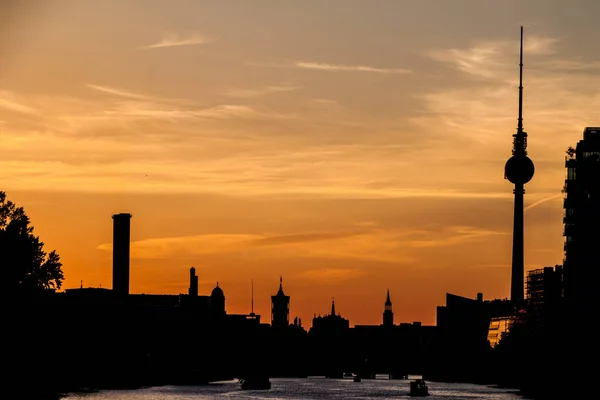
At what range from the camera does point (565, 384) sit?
193750 millimetres

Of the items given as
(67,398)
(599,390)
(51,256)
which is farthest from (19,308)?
(599,390)

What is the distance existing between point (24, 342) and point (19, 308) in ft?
22.7

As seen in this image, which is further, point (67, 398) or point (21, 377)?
point (67, 398)

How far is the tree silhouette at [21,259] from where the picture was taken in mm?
157375

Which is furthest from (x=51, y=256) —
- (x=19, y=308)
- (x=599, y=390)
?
(x=599, y=390)

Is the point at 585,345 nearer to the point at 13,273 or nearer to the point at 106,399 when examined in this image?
the point at 106,399

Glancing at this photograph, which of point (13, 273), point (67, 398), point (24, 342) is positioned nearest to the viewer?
point (13, 273)

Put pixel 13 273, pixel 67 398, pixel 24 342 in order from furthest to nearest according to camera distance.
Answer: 1. pixel 67 398
2. pixel 24 342
3. pixel 13 273

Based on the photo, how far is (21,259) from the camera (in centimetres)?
15938

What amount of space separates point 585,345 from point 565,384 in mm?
5975

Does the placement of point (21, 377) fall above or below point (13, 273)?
below

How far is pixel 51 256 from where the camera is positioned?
167 m

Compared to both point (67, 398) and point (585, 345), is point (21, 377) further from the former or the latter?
point (585, 345)

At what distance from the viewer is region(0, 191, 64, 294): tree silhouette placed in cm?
15738
